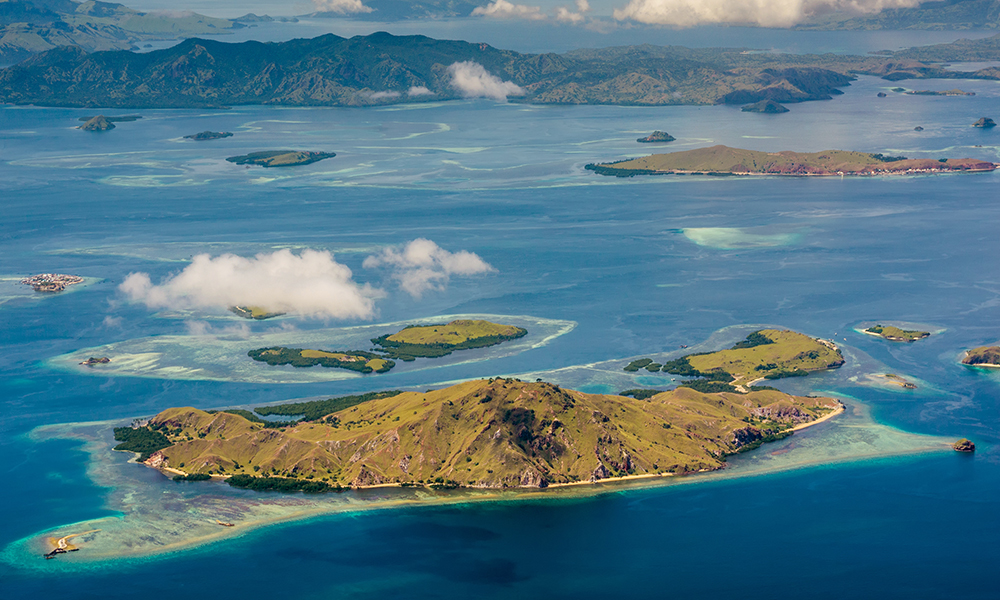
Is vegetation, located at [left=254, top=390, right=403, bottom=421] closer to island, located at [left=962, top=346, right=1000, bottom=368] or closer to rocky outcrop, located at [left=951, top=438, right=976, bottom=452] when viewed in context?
rocky outcrop, located at [left=951, top=438, right=976, bottom=452]

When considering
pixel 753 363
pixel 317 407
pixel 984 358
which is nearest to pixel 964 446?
pixel 984 358

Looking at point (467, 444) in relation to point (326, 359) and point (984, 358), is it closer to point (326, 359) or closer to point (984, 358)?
point (326, 359)

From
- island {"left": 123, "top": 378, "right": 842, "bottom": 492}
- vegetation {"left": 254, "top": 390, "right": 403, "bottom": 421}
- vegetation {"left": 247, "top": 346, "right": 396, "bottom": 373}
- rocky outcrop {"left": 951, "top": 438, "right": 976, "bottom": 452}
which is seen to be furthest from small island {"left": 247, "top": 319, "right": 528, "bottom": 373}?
rocky outcrop {"left": 951, "top": 438, "right": 976, "bottom": 452}

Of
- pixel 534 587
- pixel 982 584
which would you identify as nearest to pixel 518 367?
pixel 534 587

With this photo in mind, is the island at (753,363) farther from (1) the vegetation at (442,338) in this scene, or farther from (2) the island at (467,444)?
(1) the vegetation at (442,338)

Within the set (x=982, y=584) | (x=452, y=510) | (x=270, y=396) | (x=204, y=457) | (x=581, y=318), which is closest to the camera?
(x=982, y=584)

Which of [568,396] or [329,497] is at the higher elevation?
[568,396]

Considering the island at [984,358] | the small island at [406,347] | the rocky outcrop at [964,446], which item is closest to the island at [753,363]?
the island at [984,358]

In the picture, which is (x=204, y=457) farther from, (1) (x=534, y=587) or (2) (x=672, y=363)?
(2) (x=672, y=363)
